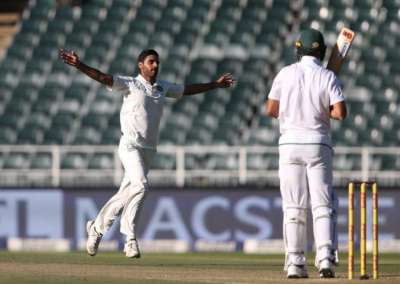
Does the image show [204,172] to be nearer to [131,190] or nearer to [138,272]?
[131,190]

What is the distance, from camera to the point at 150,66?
1181cm

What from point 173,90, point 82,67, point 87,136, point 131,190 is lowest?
point 131,190

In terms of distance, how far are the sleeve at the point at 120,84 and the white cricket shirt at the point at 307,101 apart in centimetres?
267

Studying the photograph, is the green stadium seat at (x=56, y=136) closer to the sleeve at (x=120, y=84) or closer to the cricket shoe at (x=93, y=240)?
the cricket shoe at (x=93, y=240)

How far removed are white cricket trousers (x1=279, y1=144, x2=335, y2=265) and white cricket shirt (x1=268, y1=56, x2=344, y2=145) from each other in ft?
0.27

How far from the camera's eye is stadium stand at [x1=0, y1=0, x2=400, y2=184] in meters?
22.8

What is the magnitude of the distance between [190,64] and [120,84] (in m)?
13.2

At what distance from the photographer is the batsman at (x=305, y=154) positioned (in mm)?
9219

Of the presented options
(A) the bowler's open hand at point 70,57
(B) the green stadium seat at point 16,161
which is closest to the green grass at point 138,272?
(A) the bowler's open hand at point 70,57

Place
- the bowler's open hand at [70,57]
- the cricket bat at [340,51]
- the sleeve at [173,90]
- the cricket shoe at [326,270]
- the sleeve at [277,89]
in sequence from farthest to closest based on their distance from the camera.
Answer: the sleeve at [173,90] < the bowler's open hand at [70,57] < the cricket bat at [340,51] < the sleeve at [277,89] < the cricket shoe at [326,270]

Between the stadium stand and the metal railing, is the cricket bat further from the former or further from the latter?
the stadium stand

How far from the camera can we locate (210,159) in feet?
71.9

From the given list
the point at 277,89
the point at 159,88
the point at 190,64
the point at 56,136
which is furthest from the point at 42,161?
the point at 277,89

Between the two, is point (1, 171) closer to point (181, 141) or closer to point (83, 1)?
point (181, 141)
